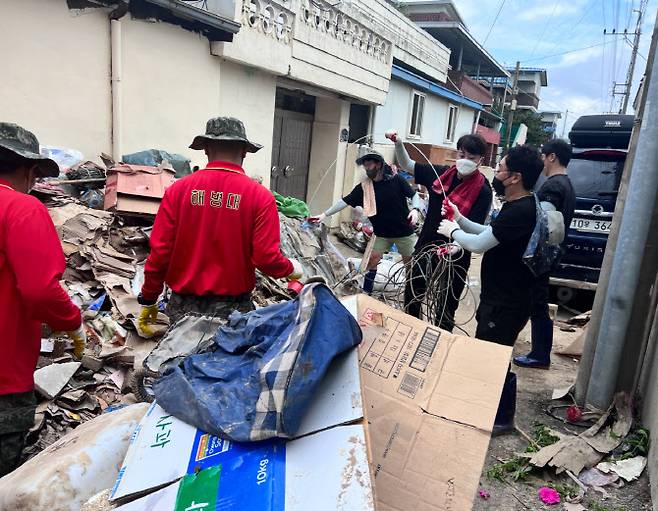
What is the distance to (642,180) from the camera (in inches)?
121

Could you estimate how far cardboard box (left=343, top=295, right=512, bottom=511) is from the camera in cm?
179

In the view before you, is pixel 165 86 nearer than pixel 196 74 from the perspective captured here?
Yes

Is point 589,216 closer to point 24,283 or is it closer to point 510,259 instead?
point 510,259

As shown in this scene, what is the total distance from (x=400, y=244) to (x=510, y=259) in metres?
2.36

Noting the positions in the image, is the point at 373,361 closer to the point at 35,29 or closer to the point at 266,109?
the point at 35,29

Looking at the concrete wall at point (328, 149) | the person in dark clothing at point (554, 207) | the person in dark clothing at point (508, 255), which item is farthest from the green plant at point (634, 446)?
the concrete wall at point (328, 149)

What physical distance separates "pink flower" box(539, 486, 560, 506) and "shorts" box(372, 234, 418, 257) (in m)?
3.01

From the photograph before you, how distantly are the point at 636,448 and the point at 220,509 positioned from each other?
2.66m

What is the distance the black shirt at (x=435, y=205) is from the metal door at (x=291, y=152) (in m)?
5.38

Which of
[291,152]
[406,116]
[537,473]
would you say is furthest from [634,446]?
[406,116]

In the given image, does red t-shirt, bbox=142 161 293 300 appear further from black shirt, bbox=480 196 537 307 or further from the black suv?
the black suv

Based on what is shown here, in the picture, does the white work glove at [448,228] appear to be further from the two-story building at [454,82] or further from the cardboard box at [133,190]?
the two-story building at [454,82]

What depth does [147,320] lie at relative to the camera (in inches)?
129

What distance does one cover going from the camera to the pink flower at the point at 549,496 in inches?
101
